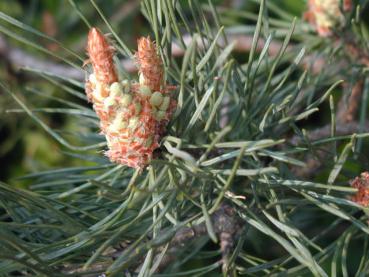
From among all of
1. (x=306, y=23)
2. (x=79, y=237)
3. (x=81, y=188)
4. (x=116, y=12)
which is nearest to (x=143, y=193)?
(x=79, y=237)

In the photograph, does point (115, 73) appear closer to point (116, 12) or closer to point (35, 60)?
point (35, 60)

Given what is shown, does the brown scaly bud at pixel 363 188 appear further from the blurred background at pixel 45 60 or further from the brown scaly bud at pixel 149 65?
the blurred background at pixel 45 60

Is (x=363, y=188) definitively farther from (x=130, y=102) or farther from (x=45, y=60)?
(x=45, y=60)

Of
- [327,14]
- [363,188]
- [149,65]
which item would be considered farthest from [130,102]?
[327,14]

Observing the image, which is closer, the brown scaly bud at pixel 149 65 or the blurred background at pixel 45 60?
the brown scaly bud at pixel 149 65

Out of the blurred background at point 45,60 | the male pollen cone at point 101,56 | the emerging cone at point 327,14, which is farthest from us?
the blurred background at point 45,60

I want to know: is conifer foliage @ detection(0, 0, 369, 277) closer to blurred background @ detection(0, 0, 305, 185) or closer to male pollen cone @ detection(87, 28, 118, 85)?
male pollen cone @ detection(87, 28, 118, 85)

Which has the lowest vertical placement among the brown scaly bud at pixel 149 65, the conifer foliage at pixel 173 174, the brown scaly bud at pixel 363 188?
the brown scaly bud at pixel 363 188

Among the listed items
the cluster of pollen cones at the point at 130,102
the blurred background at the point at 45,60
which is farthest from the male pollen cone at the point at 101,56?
the blurred background at the point at 45,60
